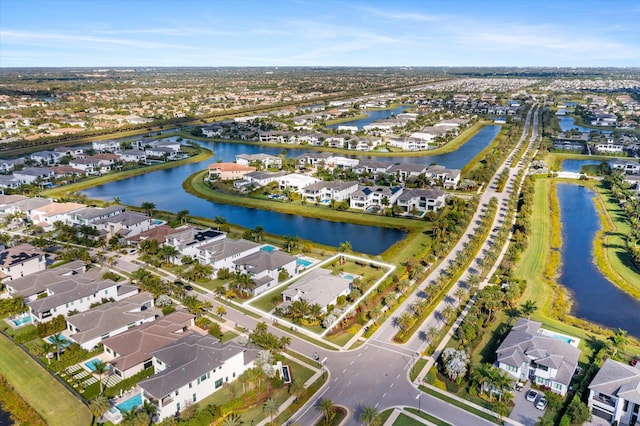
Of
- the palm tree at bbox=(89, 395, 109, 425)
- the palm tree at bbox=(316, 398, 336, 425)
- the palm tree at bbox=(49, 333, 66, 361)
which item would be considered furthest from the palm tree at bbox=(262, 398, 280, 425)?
the palm tree at bbox=(49, 333, 66, 361)

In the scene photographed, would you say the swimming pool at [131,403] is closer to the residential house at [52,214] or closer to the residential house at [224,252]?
the residential house at [224,252]

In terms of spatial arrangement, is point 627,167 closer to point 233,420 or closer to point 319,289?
point 319,289

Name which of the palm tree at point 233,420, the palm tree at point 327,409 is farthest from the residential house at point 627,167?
the palm tree at point 233,420

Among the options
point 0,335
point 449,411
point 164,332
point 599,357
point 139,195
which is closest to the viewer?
point 449,411

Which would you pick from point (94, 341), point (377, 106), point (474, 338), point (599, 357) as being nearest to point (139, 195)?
point (94, 341)

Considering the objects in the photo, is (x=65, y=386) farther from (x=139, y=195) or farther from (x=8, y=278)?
(x=139, y=195)

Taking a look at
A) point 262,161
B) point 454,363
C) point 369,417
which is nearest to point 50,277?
point 369,417
